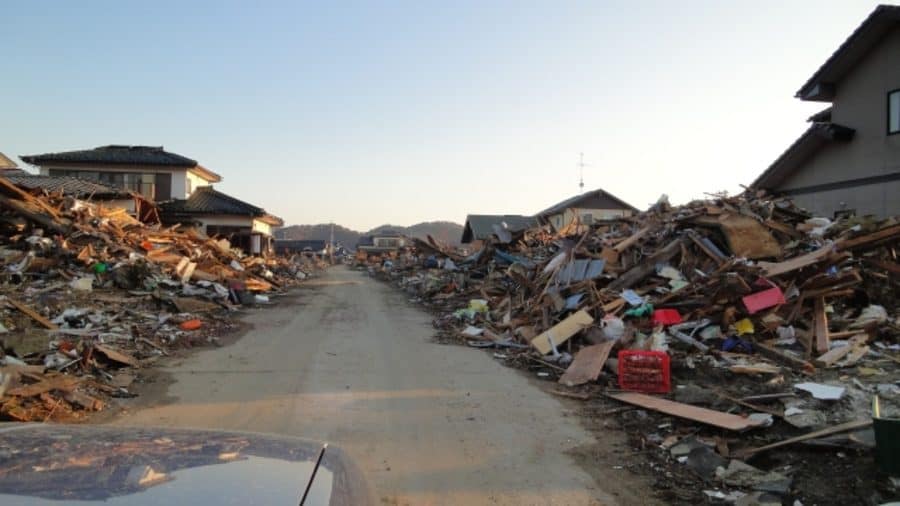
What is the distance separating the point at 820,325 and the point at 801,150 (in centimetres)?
1459

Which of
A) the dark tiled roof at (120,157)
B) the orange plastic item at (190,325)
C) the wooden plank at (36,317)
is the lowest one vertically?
the orange plastic item at (190,325)

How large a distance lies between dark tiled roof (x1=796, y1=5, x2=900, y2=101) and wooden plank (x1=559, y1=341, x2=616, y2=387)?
16.1 meters

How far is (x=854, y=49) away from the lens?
19125 millimetres

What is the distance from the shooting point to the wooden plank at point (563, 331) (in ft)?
35.0

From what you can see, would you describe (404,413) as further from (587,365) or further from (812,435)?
(812,435)

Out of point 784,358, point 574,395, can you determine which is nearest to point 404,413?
point 574,395

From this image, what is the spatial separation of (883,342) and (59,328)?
14260 mm

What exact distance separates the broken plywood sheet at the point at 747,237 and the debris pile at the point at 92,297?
35.8 ft

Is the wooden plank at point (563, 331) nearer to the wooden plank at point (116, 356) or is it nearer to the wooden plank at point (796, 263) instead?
the wooden plank at point (796, 263)

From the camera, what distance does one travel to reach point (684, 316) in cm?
1036

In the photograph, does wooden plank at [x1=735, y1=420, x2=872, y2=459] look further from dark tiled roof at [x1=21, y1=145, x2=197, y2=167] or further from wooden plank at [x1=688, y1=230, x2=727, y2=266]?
dark tiled roof at [x1=21, y1=145, x2=197, y2=167]

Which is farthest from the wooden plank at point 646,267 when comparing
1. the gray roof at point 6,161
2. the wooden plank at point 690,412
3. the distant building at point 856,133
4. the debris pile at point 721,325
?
the gray roof at point 6,161

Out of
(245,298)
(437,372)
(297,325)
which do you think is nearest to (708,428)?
(437,372)

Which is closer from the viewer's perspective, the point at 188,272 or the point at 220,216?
the point at 188,272
